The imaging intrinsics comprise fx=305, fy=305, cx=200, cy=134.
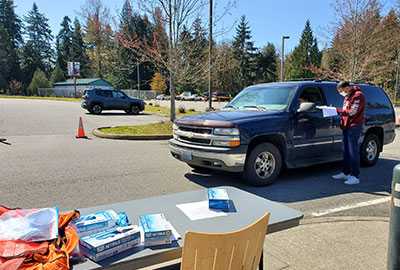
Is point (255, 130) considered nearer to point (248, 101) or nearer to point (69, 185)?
point (248, 101)

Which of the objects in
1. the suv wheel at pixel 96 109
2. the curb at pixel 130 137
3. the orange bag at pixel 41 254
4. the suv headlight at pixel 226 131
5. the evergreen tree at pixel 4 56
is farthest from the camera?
the evergreen tree at pixel 4 56

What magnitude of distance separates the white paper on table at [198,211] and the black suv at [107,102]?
20.8 meters

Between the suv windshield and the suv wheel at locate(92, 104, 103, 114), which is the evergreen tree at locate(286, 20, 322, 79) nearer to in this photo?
the suv wheel at locate(92, 104, 103, 114)

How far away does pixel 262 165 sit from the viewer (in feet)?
18.7

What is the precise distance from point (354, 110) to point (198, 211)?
4.73 meters

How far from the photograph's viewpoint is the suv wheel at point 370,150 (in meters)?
7.40

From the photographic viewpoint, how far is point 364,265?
319 centimetres

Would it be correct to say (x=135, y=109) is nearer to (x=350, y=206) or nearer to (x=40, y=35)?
(x=350, y=206)

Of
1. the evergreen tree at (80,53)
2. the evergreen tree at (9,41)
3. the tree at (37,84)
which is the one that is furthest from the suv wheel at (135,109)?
the evergreen tree at (80,53)

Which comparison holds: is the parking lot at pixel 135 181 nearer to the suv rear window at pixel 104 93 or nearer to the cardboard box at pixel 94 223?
the cardboard box at pixel 94 223

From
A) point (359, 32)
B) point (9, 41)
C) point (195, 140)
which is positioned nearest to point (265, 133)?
point (195, 140)

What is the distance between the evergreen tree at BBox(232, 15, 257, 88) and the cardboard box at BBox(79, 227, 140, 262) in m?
64.1

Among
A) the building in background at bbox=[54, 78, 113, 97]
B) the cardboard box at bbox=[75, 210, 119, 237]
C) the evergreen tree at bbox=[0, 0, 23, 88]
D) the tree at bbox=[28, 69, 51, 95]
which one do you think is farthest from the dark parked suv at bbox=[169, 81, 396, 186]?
the evergreen tree at bbox=[0, 0, 23, 88]

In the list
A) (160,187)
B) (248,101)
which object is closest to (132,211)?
(160,187)
